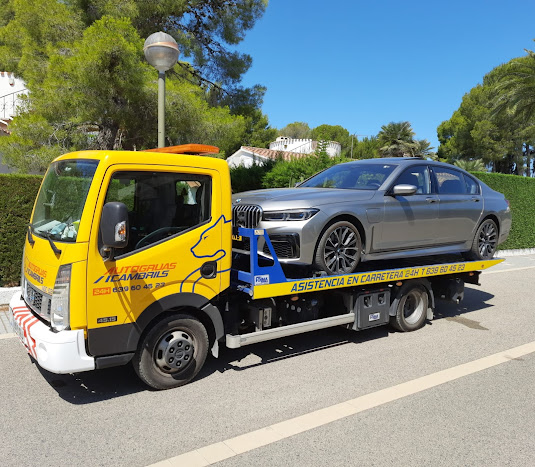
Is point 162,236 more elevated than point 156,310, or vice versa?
point 162,236

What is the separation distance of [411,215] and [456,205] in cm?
107

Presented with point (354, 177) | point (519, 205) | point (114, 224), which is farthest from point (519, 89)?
point (114, 224)

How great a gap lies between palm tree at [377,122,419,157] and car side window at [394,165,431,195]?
163 feet

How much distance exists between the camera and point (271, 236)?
489cm

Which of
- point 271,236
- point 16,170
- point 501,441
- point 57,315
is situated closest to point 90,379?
point 57,315

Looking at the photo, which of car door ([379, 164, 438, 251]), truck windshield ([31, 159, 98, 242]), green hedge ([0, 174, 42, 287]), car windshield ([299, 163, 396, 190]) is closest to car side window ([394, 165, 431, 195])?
car door ([379, 164, 438, 251])

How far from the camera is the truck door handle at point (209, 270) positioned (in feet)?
14.1

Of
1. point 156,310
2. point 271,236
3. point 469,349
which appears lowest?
point 469,349

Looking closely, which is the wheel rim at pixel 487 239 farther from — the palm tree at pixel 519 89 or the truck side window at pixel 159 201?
the palm tree at pixel 519 89

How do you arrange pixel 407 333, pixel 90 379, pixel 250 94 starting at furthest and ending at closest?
pixel 250 94
pixel 407 333
pixel 90 379

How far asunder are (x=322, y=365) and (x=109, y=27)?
867 cm

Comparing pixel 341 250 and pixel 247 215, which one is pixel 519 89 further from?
pixel 247 215

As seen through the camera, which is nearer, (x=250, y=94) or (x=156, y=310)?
(x=156, y=310)

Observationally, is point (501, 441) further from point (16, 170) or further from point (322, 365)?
point (16, 170)
